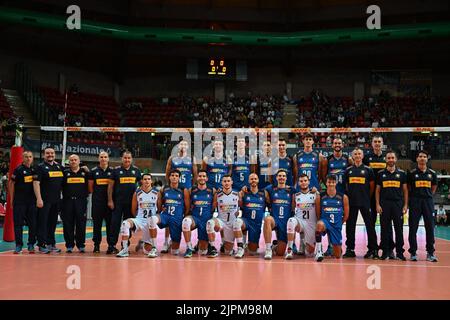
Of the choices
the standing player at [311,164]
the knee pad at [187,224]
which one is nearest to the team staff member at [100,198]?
the knee pad at [187,224]

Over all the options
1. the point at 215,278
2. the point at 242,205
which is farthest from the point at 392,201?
the point at 215,278

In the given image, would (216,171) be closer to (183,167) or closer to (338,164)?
(183,167)

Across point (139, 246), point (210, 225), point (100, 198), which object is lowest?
point (139, 246)

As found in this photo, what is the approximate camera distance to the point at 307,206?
337 inches

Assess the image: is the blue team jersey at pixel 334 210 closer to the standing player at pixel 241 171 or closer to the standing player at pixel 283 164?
the standing player at pixel 283 164

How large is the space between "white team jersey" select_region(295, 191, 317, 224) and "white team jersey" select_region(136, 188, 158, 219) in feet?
8.98

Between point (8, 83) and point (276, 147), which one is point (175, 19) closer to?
point (8, 83)

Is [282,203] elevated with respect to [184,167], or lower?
lower

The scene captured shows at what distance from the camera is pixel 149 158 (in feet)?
57.5

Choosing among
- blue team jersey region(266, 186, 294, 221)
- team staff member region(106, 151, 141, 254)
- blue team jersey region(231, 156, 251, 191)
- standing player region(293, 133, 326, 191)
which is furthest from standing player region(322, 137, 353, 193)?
team staff member region(106, 151, 141, 254)

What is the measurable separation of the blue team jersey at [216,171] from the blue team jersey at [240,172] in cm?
23

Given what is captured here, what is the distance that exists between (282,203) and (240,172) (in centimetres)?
134
